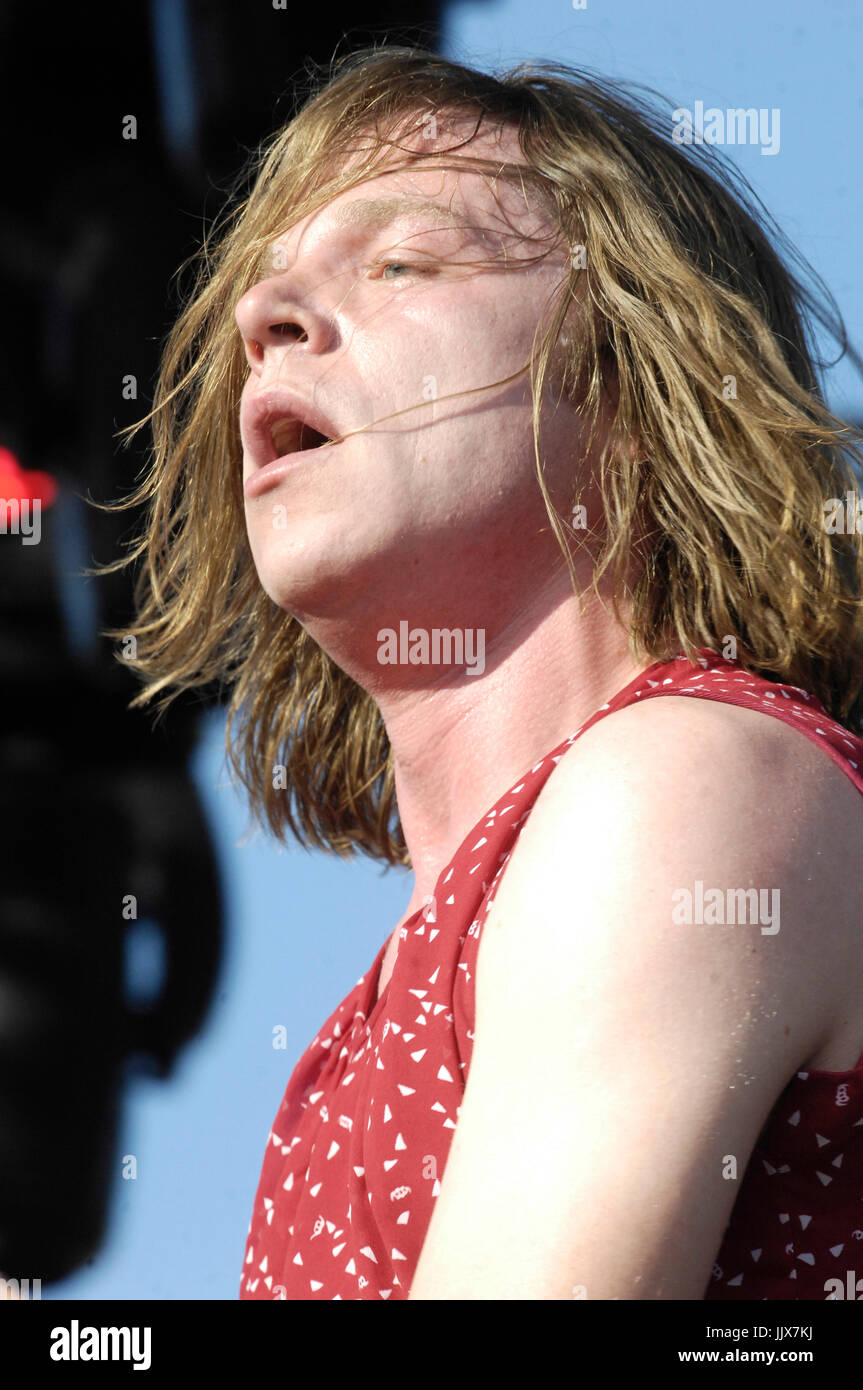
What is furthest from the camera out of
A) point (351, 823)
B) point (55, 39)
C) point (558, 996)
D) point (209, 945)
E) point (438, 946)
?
point (209, 945)

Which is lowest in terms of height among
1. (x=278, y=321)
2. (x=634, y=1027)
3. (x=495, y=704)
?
(x=634, y=1027)

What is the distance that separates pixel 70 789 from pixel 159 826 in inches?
7.0

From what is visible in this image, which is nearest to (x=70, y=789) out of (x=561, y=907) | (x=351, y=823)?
(x=351, y=823)

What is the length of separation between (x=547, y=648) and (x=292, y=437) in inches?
13.0

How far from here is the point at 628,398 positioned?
126 cm

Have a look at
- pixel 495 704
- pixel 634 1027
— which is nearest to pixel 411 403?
pixel 495 704

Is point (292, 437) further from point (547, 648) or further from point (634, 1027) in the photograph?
point (634, 1027)

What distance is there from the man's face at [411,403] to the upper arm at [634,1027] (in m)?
0.34

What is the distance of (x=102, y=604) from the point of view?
2.58 meters


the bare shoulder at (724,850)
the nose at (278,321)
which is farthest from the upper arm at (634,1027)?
the nose at (278,321)

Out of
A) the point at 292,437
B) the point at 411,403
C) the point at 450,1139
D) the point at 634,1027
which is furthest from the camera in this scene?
the point at 292,437

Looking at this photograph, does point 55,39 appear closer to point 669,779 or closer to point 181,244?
point 181,244

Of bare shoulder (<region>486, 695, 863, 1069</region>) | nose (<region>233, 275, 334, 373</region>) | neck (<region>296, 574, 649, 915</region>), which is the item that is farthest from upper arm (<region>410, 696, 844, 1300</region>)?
nose (<region>233, 275, 334, 373</region>)

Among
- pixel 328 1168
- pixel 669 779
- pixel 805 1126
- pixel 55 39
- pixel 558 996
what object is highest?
pixel 55 39
